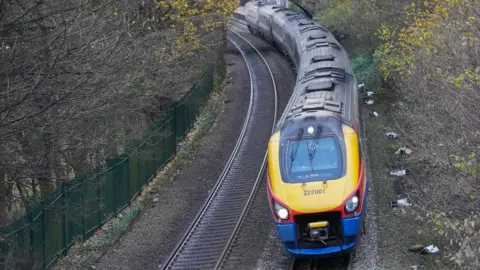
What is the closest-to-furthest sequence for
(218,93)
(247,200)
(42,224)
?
(42,224)
(247,200)
(218,93)

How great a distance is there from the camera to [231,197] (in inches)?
754

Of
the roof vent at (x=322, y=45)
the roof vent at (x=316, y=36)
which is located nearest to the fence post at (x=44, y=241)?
the roof vent at (x=322, y=45)

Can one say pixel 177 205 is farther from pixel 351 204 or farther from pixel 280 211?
pixel 351 204

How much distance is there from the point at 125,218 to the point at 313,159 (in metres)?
6.16

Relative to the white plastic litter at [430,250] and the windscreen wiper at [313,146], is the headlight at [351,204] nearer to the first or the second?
the windscreen wiper at [313,146]

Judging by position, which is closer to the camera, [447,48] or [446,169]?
[446,169]

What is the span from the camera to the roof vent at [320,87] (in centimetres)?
1706

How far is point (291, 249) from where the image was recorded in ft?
43.6

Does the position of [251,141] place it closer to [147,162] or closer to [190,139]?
[190,139]

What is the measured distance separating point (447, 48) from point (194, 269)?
766 cm

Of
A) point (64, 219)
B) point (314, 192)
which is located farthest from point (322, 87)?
point (64, 219)

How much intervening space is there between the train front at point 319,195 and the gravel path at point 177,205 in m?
3.44

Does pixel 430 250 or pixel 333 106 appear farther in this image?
pixel 333 106

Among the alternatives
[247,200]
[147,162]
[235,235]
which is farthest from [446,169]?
[147,162]
